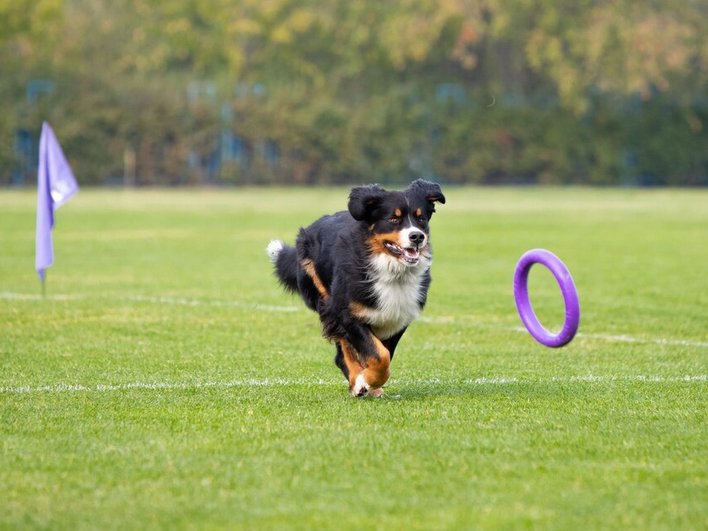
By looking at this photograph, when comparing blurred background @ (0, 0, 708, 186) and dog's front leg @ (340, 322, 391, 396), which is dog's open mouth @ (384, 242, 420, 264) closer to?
dog's front leg @ (340, 322, 391, 396)

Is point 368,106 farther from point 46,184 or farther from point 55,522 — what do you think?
point 55,522

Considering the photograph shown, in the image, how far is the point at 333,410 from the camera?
302 inches

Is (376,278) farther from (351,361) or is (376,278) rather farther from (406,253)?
(351,361)

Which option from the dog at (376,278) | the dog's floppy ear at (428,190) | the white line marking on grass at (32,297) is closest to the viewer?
the dog at (376,278)

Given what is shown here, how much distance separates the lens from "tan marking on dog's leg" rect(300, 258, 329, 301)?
29.2ft

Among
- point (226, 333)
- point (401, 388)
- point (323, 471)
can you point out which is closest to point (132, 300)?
point (226, 333)

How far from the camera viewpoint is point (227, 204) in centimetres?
3809

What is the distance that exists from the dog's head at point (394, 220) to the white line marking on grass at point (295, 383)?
1067 mm

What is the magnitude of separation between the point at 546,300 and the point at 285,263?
5.61 m

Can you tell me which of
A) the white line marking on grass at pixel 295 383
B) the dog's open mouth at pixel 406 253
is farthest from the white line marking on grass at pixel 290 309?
the dog's open mouth at pixel 406 253

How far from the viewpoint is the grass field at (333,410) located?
542 centimetres

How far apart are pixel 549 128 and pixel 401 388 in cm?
4906

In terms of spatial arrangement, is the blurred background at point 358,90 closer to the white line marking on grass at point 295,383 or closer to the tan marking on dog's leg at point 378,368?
the white line marking on grass at point 295,383

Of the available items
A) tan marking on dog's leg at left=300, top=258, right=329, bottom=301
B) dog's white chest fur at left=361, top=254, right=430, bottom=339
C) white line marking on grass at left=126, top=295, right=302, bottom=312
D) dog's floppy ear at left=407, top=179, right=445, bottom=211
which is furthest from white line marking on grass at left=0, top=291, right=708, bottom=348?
dog's white chest fur at left=361, top=254, right=430, bottom=339
